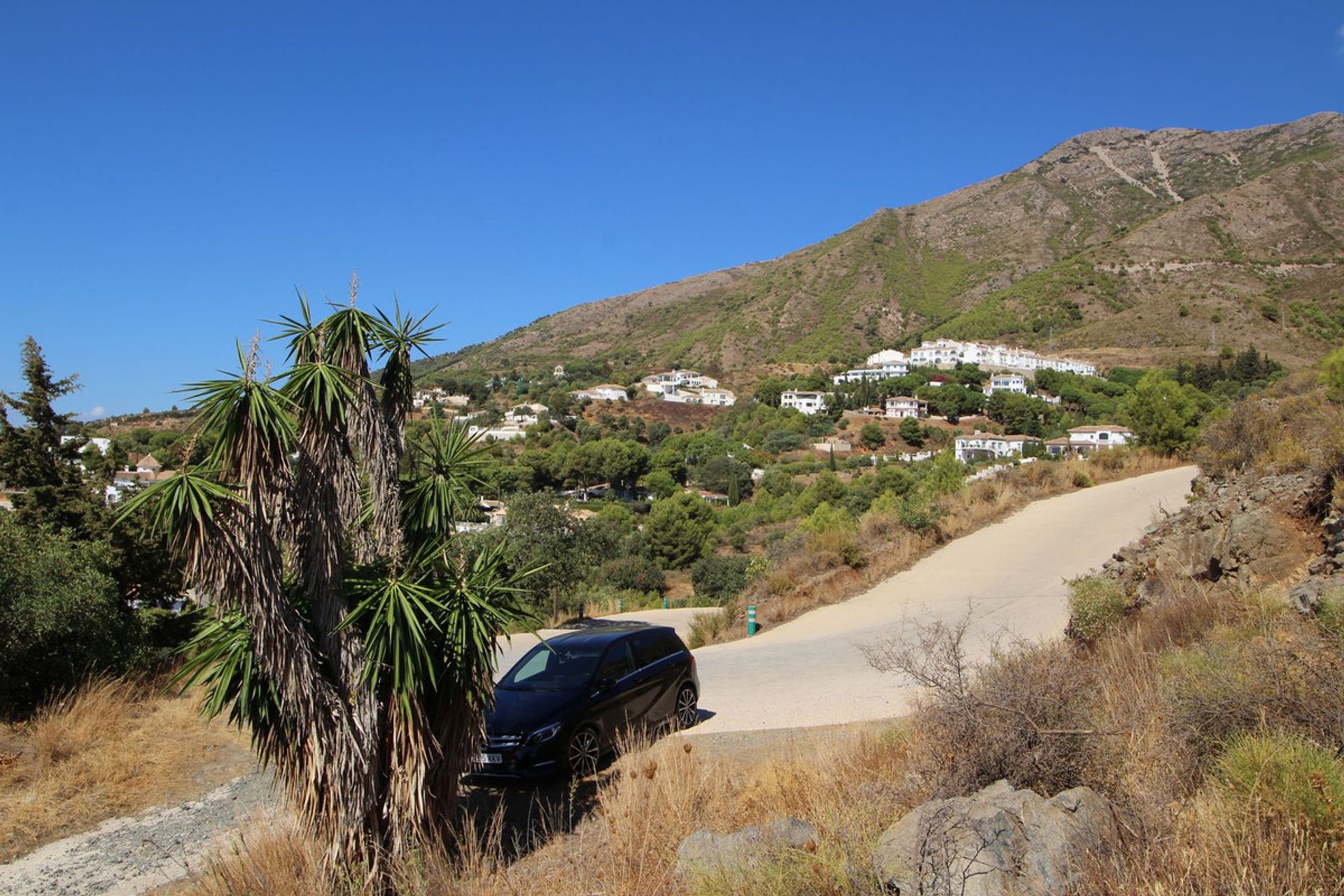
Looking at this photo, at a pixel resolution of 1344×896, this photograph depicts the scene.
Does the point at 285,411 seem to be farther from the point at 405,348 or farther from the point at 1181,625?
the point at 1181,625

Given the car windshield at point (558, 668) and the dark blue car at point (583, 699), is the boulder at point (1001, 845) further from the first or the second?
the car windshield at point (558, 668)

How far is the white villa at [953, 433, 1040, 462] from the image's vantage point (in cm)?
6938

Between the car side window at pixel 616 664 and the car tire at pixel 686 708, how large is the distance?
83cm

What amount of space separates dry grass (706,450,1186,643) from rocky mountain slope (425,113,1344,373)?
54772mm

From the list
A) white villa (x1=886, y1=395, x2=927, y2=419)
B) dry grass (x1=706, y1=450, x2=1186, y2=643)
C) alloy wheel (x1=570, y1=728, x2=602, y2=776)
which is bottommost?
dry grass (x1=706, y1=450, x2=1186, y2=643)

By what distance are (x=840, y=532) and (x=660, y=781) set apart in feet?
47.3

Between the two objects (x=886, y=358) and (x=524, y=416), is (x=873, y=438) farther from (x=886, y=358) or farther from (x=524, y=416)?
(x=524, y=416)

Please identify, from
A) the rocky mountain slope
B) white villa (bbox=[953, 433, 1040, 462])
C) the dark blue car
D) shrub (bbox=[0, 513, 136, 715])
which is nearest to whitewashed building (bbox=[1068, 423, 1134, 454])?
white villa (bbox=[953, 433, 1040, 462])

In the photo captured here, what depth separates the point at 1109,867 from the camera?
10.6 feet

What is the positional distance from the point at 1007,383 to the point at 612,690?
295ft

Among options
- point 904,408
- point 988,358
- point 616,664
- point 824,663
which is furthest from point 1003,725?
point 988,358

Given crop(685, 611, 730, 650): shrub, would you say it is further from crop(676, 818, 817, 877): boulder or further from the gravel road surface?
crop(676, 818, 817, 877): boulder

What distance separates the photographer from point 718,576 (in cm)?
3628

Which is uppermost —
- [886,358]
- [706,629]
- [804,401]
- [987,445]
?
[886,358]
